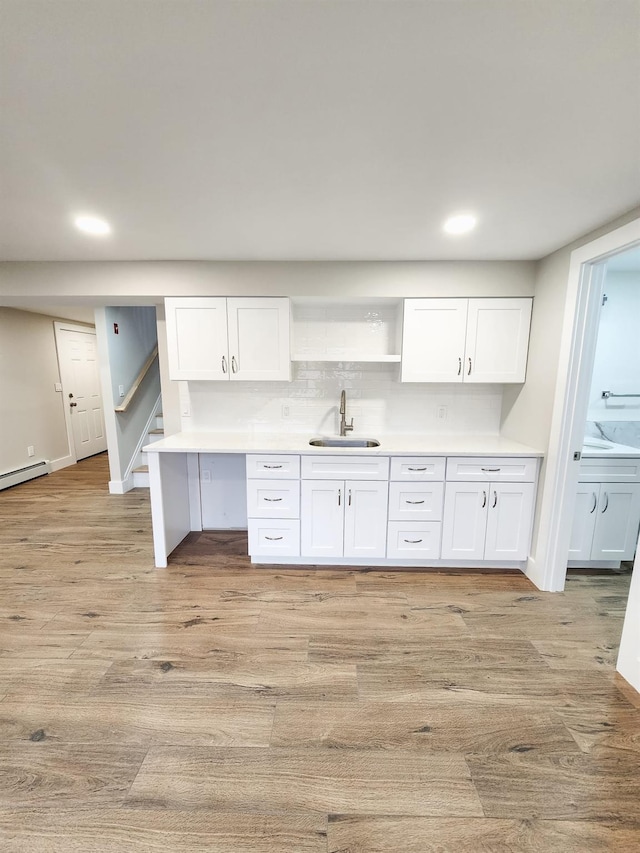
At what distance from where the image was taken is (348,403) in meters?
3.04

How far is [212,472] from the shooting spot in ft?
10.3

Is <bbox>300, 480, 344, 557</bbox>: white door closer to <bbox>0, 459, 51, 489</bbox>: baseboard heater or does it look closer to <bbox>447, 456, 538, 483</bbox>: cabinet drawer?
<bbox>447, 456, 538, 483</bbox>: cabinet drawer

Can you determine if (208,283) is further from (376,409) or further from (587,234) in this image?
(587,234)

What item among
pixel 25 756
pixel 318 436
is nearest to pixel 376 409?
pixel 318 436

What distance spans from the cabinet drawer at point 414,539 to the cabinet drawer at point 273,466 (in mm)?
850

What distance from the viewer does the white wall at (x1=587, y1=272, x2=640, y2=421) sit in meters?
2.82

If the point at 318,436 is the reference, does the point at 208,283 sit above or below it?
above

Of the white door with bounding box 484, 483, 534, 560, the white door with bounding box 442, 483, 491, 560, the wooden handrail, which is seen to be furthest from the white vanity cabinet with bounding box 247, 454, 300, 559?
the wooden handrail

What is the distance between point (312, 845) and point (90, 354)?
6.69 metres

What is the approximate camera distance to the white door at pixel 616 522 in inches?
97.2

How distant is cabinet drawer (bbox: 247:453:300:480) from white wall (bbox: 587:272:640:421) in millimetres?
2616

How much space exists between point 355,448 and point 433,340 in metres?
1.05

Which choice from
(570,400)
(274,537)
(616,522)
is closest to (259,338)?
(274,537)

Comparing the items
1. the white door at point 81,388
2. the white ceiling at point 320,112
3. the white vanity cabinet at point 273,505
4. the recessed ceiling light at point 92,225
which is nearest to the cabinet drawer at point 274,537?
the white vanity cabinet at point 273,505
